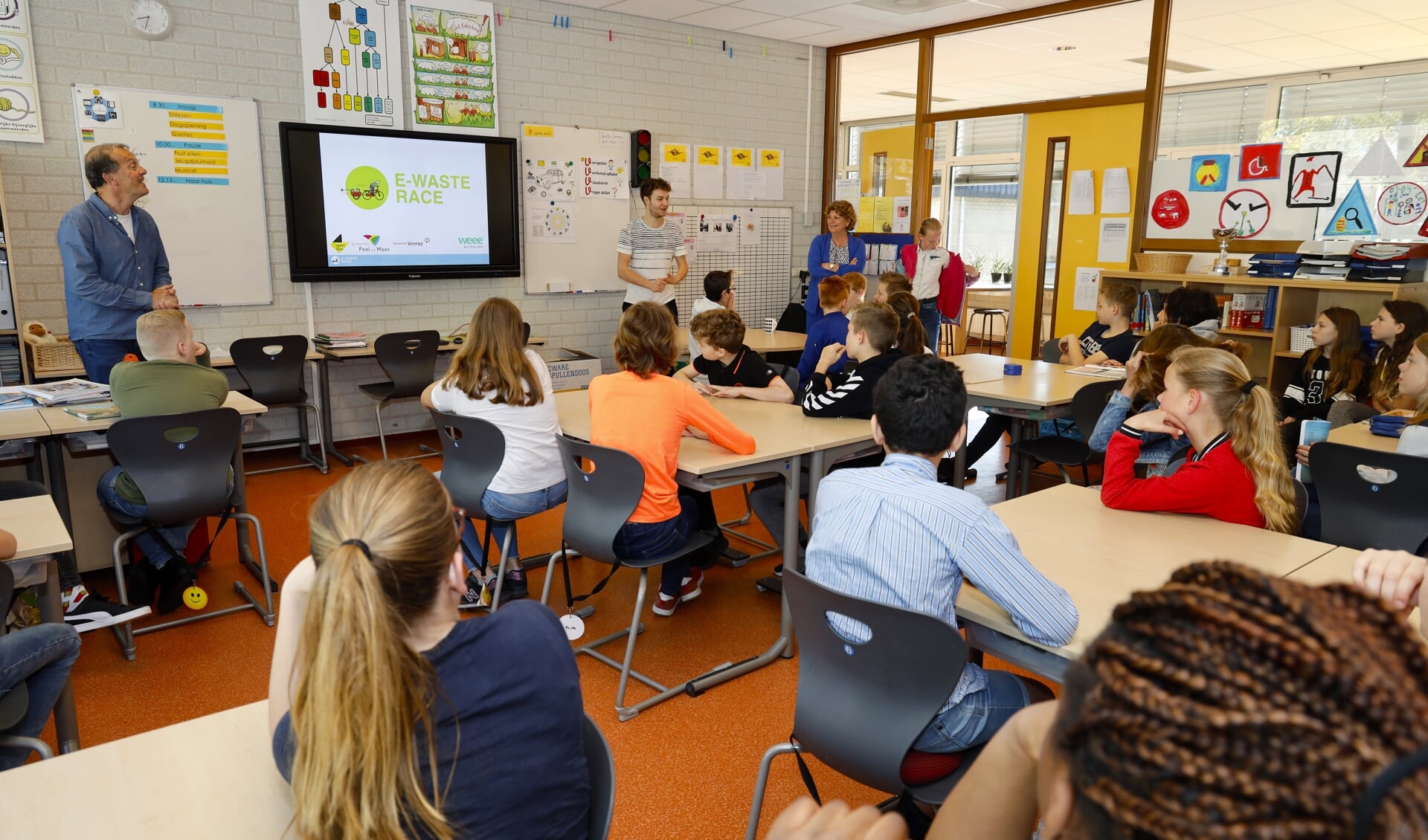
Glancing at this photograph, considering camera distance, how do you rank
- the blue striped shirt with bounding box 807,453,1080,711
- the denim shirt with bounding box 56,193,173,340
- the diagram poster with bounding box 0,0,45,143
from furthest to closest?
the diagram poster with bounding box 0,0,45,143 < the denim shirt with bounding box 56,193,173,340 < the blue striped shirt with bounding box 807,453,1080,711

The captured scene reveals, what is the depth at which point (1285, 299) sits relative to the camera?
5398mm

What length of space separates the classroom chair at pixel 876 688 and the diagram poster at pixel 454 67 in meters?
5.31

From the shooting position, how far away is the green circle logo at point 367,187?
19.4ft

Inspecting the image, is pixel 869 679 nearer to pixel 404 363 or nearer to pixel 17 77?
pixel 404 363

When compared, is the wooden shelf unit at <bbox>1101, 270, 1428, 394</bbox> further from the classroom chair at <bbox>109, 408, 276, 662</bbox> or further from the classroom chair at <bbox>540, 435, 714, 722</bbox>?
the classroom chair at <bbox>109, 408, 276, 662</bbox>

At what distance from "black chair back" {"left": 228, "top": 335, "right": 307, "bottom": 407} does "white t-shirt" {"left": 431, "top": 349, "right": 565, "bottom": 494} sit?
89.7 inches

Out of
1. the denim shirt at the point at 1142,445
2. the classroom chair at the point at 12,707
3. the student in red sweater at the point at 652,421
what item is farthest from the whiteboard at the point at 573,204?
the classroom chair at the point at 12,707

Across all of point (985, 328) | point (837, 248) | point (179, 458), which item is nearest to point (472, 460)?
point (179, 458)

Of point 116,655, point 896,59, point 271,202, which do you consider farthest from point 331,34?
point 896,59

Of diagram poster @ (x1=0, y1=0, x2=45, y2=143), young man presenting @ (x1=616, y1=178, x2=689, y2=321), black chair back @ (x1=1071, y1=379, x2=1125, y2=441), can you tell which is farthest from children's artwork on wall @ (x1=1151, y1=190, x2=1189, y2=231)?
diagram poster @ (x1=0, y1=0, x2=45, y2=143)

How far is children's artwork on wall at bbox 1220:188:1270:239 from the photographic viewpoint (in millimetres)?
5746

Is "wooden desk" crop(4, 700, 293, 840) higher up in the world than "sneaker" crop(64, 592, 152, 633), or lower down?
higher up

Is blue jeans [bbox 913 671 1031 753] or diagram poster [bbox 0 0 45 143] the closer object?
blue jeans [bbox 913 671 1031 753]

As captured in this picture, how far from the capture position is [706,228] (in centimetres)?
761
